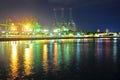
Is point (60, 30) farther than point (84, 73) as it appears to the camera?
Yes

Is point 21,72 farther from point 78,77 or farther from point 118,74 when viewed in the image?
point 118,74

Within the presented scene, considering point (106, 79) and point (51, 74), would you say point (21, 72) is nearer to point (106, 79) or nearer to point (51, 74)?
point (51, 74)

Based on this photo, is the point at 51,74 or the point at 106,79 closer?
the point at 106,79

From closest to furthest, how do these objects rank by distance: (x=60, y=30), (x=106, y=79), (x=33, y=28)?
(x=106, y=79)
(x=33, y=28)
(x=60, y=30)

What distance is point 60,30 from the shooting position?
530 feet

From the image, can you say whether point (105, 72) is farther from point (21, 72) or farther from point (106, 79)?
point (21, 72)

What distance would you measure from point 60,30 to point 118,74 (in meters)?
148

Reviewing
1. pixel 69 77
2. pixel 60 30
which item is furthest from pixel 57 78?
pixel 60 30

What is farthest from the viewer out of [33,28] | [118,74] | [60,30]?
[60,30]

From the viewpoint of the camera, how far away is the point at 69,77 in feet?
43.8

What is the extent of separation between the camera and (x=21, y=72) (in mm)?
14789

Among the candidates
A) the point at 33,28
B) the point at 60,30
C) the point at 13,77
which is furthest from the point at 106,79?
the point at 60,30

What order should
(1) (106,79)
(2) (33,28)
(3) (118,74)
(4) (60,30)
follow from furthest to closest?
(4) (60,30), (2) (33,28), (3) (118,74), (1) (106,79)

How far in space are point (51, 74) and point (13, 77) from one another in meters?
2.15
